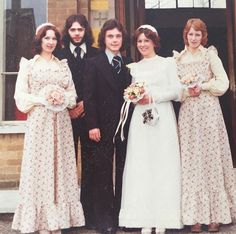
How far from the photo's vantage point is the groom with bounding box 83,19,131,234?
4.25m

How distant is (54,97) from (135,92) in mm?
730

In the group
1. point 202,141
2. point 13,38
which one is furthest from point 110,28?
point 13,38

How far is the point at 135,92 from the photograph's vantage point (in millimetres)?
4031

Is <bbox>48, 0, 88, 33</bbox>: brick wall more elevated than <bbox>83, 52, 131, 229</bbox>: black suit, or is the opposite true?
<bbox>48, 0, 88, 33</bbox>: brick wall

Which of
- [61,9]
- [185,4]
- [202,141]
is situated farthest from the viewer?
[185,4]

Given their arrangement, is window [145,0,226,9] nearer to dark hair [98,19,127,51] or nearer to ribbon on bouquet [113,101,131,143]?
dark hair [98,19,127,51]

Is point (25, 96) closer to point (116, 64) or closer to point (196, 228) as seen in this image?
point (116, 64)

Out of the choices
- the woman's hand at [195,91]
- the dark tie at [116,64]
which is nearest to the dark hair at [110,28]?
the dark tie at [116,64]

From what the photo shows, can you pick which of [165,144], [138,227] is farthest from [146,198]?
[165,144]

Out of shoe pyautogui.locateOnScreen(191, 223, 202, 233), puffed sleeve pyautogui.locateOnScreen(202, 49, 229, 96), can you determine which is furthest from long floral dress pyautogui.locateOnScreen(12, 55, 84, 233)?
puffed sleeve pyautogui.locateOnScreen(202, 49, 229, 96)

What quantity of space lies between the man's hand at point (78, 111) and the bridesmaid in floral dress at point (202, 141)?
99 cm

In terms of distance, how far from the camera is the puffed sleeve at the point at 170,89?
4.18m

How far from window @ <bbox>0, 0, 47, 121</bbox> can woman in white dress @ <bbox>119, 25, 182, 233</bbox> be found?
8.52ft

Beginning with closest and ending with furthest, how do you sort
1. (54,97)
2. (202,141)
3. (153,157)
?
1. (54,97)
2. (153,157)
3. (202,141)
